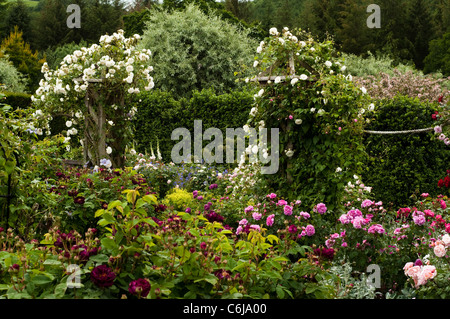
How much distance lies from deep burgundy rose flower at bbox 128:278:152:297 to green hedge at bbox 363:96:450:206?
5.30 meters

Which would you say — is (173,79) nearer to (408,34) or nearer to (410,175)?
(410,175)

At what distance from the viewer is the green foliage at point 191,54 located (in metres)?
13.5

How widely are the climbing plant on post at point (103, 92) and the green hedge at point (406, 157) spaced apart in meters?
3.58

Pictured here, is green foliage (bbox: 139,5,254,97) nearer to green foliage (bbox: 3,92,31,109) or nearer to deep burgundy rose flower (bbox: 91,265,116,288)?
green foliage (bbox: 3,92,31,109)

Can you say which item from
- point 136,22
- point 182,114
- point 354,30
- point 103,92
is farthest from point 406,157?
point 354,30

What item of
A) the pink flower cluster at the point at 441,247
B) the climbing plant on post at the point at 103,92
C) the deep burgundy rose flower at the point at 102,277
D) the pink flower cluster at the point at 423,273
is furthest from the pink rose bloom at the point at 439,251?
the climbing plant on post at the point at 103,92

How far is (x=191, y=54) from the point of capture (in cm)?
1376

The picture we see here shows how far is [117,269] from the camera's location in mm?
1920

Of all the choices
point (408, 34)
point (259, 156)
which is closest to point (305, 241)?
point (259, 156)

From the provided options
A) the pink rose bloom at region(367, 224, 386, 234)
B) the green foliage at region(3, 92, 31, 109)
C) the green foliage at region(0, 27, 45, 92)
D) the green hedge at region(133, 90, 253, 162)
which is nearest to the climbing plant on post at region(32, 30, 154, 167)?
the green hedge at region(133, 90, 253, 162)

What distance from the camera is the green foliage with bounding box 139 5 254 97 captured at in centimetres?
1352

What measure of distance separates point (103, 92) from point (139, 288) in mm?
4993
